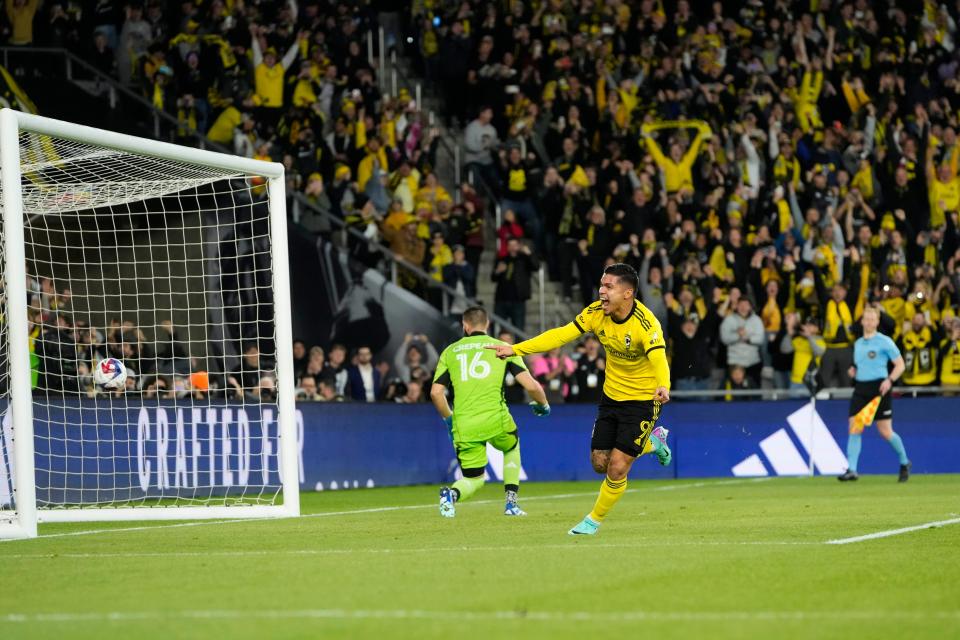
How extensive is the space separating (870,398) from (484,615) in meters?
15.0

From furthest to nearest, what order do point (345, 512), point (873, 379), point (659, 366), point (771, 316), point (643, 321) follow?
point (771, 316), point (873, 379), point (345, 512), point (643, 321), point (659, 366)

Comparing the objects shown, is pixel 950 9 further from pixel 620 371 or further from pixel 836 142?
pixel 620 371

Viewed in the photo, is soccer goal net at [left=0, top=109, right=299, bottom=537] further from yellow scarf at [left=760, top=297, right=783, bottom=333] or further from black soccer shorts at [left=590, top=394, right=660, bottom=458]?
yellow scarf at [left=760, top=297, right=783, bottom=333]

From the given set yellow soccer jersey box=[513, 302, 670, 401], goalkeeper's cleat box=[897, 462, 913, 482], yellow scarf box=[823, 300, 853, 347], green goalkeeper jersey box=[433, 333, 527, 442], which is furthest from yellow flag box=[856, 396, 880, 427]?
yellow soccer jersey box=[513, 302, 670, 401]

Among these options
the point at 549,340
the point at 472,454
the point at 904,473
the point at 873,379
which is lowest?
the point at 904,473

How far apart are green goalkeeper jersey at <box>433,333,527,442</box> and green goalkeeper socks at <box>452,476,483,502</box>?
414mm

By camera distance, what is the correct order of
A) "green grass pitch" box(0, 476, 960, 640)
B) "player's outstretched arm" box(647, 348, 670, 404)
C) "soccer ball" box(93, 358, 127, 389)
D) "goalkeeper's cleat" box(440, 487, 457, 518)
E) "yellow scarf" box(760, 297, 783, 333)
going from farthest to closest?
"yellow scarf" box(760, 297, 783, 333), "soccer ball" box(93, 358, 127, 389), "goalkeeper's cleat" box(440, 487, 457, 518), "player's outstretched arm" box(647, 348, 670, 404), "green grass pitch" box(0, 476, 960, 640)

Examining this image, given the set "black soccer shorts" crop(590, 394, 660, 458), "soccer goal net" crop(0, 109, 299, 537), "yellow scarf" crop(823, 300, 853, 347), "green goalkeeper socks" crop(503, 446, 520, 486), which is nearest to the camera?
"black soccer shorts" crop(590, 394, 660, 458)

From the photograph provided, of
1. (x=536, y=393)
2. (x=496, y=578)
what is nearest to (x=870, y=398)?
(x=536, y=393)

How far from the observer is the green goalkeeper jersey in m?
14.8

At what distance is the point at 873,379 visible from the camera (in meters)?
21.2

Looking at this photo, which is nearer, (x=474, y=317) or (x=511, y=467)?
(x=474, y=317)

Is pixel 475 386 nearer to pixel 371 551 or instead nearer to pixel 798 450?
pixel 371 551

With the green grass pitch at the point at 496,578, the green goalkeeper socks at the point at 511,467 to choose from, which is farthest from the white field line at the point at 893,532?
the green goalkeeper socks at the point at 511,467
